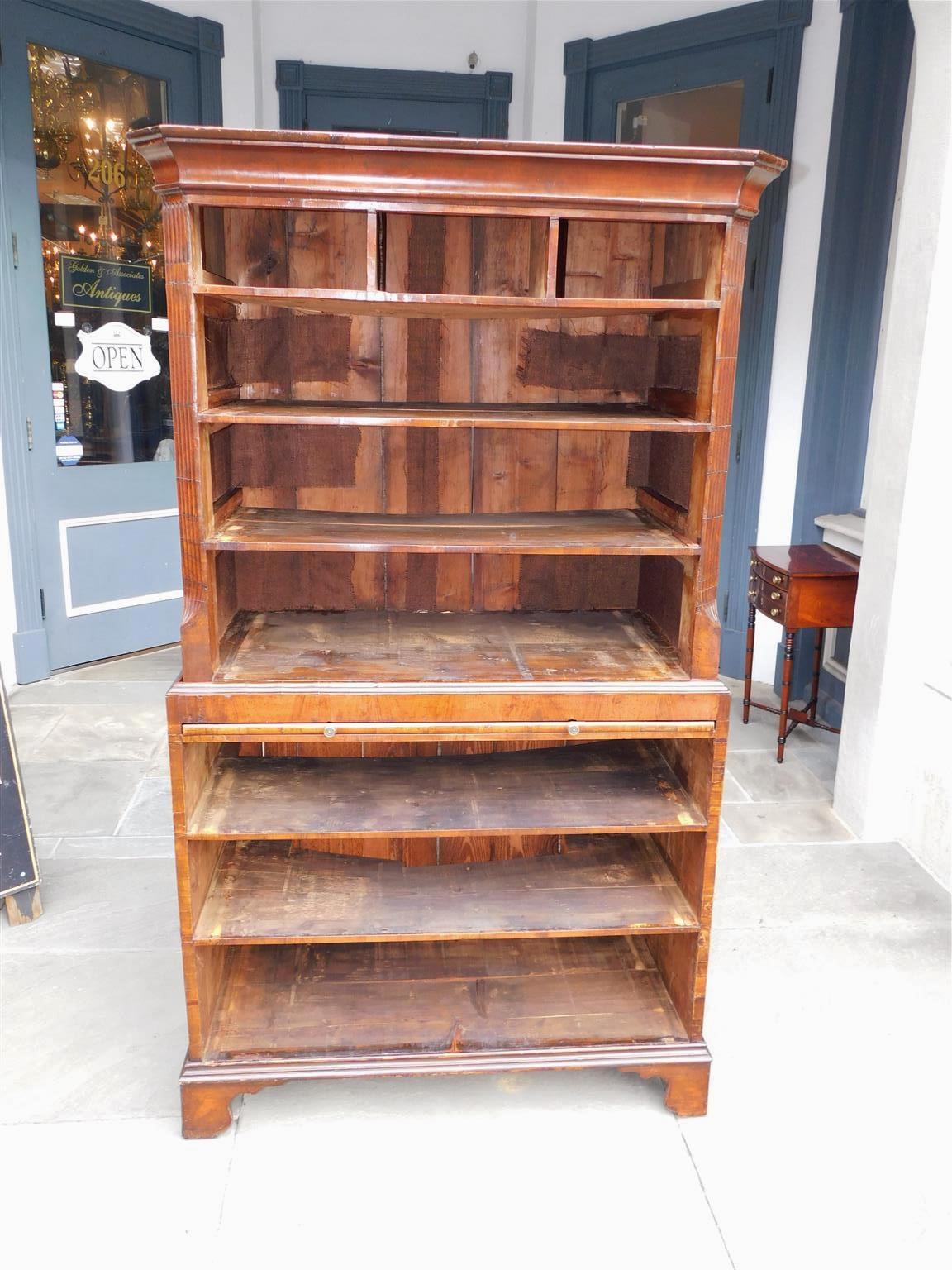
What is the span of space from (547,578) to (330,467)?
0.59 metres

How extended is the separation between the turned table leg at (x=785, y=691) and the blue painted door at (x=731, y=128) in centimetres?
82

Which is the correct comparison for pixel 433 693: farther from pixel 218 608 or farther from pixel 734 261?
pixel 734 261

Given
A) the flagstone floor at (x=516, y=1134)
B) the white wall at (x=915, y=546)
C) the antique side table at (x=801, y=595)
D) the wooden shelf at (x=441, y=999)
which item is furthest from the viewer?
the antique side table at (x=801, y=595)

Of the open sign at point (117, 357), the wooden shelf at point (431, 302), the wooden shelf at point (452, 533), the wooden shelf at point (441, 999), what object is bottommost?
the wooden shelf at point (441, 999)

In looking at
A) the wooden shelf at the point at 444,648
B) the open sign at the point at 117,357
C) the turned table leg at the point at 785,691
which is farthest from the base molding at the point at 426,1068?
the open sign at the point at 117,357

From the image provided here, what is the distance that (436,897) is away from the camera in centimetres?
221

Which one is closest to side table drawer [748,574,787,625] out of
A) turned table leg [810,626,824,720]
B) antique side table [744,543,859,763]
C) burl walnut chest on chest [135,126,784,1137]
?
antique side table [744,543,859,763]

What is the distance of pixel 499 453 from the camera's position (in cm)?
238

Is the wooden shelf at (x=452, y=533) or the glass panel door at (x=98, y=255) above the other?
the glass panel door at (x=98, y=255)

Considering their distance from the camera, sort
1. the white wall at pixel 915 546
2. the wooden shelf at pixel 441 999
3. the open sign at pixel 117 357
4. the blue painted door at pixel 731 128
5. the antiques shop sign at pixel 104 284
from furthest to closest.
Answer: the open sign at pixel 117 357 → the antiques shop sign at pixel 104 284 → the blue painted door at pixel 731 128 → the white wall at pixel 915 546 → the wooden shelf at pixel 441 999

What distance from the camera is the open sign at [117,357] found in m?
4.74

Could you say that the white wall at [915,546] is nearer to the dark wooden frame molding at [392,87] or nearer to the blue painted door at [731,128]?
the blue painted door at [731,128]

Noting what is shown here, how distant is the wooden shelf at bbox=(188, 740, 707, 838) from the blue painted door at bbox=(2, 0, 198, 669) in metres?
2.96

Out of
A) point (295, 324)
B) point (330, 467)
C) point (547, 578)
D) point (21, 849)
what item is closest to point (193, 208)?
point (295, 324)
